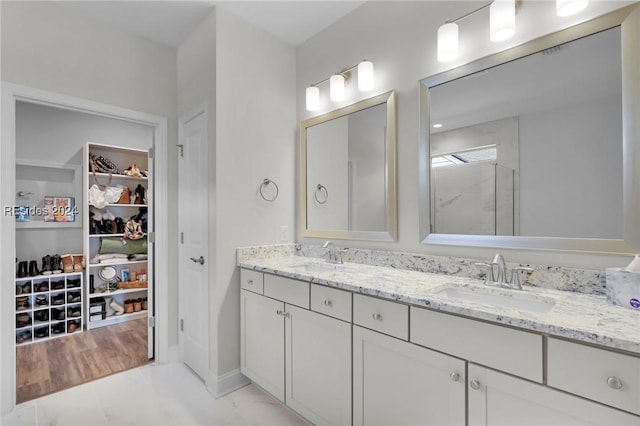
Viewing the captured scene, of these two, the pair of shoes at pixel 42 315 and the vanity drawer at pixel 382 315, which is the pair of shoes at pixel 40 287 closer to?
the pair of shoes at pixel 42 315

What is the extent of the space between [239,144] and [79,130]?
2587 mm

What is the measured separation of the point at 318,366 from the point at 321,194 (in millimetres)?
1260

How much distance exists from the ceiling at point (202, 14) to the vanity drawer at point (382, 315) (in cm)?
198

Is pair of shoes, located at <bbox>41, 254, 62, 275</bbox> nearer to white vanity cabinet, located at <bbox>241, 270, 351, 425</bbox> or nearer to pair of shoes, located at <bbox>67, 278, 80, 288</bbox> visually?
pair of shoes, located at <bbox>67, 278, 80, 288</bbox>

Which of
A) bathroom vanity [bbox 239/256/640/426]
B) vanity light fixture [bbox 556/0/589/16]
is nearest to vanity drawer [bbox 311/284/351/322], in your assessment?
bathroom vanity [bbox 239/256/640/426]

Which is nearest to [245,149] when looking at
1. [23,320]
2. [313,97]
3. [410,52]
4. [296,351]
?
[313,97]

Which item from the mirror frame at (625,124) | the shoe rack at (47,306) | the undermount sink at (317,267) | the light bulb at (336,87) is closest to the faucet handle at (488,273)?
the mirror frame at (625,124)

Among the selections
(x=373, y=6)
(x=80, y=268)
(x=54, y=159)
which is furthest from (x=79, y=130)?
(x=373, y=6)

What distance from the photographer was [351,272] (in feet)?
5.88

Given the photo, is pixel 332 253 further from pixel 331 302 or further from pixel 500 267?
pixel 500 267

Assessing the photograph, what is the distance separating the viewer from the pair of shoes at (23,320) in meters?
2.97

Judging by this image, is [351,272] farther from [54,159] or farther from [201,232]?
[54,159]

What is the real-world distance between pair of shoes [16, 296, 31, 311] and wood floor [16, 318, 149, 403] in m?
0.37

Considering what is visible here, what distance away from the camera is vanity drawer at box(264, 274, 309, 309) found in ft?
5.53
